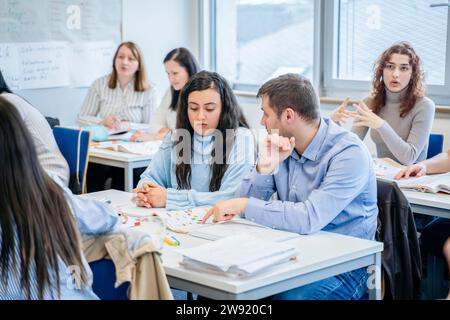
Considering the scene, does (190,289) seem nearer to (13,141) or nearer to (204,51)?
(13,141)

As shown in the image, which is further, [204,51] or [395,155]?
[204,51]

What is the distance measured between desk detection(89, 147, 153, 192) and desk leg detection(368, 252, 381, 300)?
199cm

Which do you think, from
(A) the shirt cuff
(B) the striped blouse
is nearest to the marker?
(A) the shirt cuff

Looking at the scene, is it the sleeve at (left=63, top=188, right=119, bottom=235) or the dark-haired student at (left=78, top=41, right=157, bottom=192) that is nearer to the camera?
the sleeve at (left=63, top=188, right=119, bottom=235)

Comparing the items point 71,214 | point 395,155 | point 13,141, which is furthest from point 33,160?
point 395,155

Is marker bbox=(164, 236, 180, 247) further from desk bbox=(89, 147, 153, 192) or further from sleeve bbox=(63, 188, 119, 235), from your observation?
desk bbox=(89, 147, 153, 192)

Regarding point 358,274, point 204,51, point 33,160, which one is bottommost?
point 358,274

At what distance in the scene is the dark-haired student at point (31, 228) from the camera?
1616 millimetres

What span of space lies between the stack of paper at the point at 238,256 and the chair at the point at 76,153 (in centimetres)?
164

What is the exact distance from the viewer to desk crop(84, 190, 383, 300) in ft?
6.12

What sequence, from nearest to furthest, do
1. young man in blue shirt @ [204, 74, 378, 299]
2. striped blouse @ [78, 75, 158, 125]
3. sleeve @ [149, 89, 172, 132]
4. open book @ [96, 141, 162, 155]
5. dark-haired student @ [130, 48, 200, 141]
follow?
young man in blue shirt @ [204, 74, 378, 299]
open book @ [96, 141, 162, 155]
dark-haired student @ [130, 48, 200, 141]
sleeve @ [149, 89, 172, 132]
striped blouse @ [78, 75, 158, 125]

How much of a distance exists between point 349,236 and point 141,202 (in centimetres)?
86

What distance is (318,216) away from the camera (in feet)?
7.61

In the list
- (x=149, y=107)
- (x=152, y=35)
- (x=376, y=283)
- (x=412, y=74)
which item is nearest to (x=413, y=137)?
(x=412, y=74)
